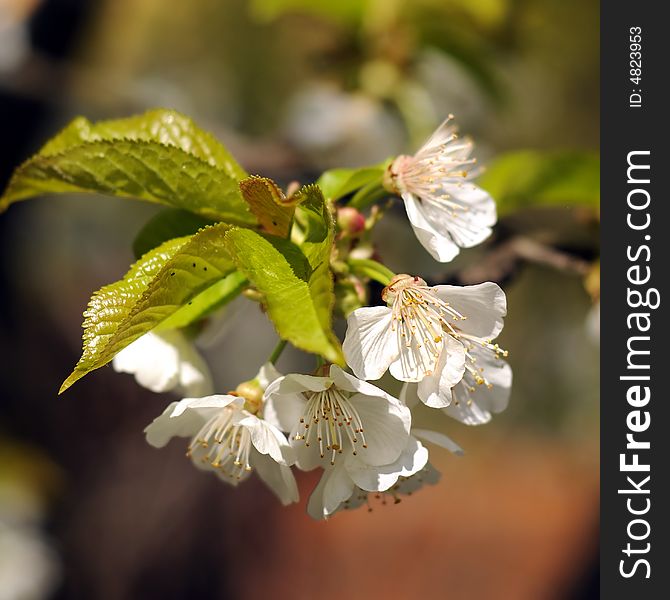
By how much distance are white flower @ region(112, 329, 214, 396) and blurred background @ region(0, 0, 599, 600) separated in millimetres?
78

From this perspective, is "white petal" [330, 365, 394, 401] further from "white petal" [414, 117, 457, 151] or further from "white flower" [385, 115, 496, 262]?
"white petal" [414, 117, 457, 151]

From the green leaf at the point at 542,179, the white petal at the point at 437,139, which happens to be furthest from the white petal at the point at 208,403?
the green leaf at the point at 542,179

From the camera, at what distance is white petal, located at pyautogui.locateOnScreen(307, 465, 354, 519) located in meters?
0.88

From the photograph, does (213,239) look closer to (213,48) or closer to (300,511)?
(300,511)

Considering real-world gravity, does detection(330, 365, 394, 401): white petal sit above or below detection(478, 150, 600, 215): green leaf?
below

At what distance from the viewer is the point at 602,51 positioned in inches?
57.3

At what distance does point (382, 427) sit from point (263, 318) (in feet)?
14.7

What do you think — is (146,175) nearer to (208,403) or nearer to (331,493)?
(208,403)

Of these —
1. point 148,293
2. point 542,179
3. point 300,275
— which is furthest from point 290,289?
point 542,179

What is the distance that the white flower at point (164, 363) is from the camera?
102 cm

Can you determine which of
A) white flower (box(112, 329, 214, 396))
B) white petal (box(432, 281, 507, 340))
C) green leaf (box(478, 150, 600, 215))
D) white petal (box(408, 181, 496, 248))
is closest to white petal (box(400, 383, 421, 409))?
white petal (box(432, 281, 507, 340))

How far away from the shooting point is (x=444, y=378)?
0.86m

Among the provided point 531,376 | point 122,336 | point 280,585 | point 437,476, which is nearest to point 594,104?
point 531,376

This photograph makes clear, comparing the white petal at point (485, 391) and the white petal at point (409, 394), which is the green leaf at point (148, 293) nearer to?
the white petal at point (409, 394)
